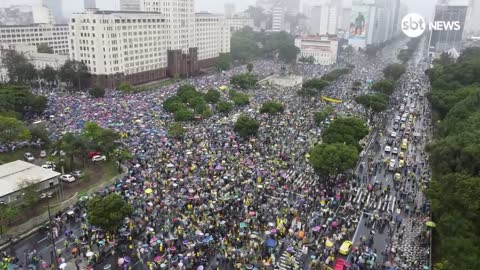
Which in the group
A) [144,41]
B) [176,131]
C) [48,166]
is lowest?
[48,166]

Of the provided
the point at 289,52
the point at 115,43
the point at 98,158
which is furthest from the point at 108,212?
the point at 289,52

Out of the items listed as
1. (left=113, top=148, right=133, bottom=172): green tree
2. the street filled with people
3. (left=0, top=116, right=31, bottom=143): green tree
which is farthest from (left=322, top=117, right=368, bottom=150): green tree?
(left=0, top=116, right=31, bottom=143): green tree

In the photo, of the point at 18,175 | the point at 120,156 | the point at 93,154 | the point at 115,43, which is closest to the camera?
the point at 18,175

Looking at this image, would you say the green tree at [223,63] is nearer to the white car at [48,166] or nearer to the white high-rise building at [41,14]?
the white car at [48,166]

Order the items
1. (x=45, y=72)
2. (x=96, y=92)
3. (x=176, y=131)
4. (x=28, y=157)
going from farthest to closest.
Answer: (x=45, y=72), (x=96, y=92), (x=176, y=131), (x=28, y=157)

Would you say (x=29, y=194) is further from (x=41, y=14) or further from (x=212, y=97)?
(x=41, y=14)

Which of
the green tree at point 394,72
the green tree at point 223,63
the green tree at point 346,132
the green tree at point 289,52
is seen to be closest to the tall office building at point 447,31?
the green tree at point 289,52

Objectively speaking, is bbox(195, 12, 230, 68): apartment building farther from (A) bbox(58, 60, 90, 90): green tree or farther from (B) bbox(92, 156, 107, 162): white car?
(B) bbox(92, 156, 107, 162): white car
